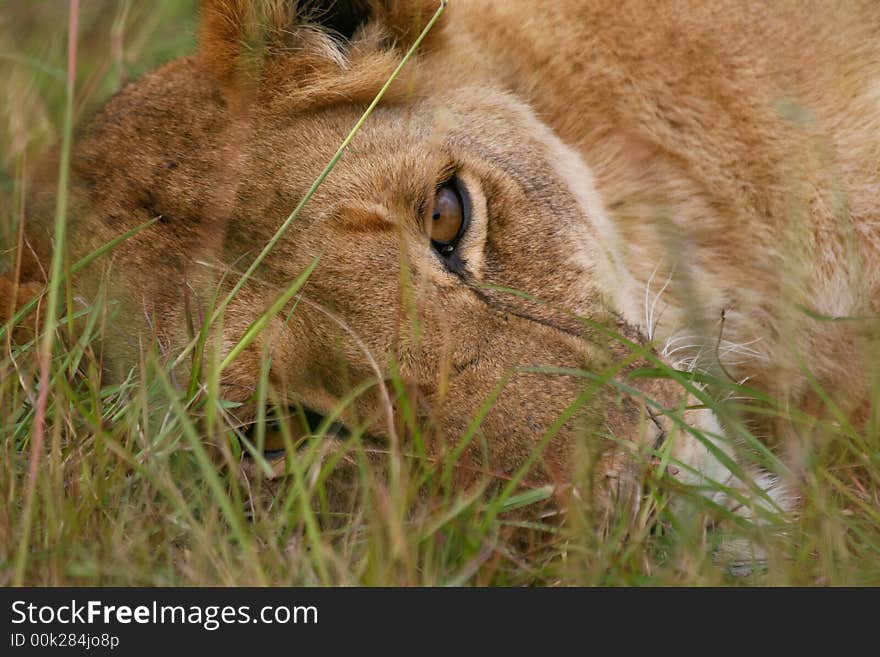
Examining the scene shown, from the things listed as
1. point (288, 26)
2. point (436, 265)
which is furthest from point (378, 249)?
point (288, 26)

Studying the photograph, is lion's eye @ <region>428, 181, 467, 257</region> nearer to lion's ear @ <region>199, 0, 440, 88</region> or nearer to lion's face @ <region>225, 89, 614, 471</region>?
lion's face @ <region>225, 89, 614, 471</region>

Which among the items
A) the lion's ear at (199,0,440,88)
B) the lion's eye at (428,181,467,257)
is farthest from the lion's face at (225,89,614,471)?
the lion's ear at (199,0,440,88)

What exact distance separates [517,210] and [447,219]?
183mm

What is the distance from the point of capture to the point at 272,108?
237 cm

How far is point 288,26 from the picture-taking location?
8.04ft

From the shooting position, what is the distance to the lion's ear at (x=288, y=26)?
2406 mm

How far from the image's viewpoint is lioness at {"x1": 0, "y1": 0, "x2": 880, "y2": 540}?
204 cm

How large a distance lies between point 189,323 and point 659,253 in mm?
1216

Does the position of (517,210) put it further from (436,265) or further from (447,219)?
(436,265)

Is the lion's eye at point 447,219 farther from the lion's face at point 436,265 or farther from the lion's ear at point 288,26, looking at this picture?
the lion's ear at point 288,26

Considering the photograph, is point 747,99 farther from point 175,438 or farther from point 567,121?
point 175,438
